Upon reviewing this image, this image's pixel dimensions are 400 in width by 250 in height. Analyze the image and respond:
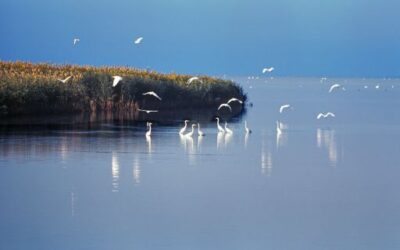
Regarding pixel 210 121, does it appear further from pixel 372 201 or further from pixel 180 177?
pixel 372 201

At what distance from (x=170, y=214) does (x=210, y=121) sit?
74.1 feet

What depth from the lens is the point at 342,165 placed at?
22625 mm

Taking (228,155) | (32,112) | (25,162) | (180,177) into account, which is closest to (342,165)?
(228,155)

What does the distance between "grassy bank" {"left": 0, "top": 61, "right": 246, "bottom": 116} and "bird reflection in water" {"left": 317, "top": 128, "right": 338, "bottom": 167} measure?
30.3ft

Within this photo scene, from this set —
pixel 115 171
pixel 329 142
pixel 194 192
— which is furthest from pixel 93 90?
pixel 194 192

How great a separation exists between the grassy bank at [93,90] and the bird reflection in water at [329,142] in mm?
9236

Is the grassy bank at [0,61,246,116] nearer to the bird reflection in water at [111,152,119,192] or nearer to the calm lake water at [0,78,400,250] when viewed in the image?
the calm lake water at [0,78,400,250]

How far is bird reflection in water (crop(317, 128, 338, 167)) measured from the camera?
24.2m

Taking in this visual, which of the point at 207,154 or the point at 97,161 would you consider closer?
the point at 97,161

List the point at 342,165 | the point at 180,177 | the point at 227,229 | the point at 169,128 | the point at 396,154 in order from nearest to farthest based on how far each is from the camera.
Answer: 1. the point at 227,229
2. the point at 180,177
3. the point at 342,165
4. the point at 396,154
5. the point at 169,128

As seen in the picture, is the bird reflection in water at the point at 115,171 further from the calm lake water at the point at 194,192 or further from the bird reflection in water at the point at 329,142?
the bird reflection in water at the point at 329,142

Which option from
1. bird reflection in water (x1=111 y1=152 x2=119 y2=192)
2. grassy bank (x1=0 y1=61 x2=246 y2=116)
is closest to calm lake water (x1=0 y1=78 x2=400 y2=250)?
bird reflection in water (x1=111 y1=152 x2=119 y2=192)

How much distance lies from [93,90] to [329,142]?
44.1 ft

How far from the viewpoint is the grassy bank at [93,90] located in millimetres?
33531
